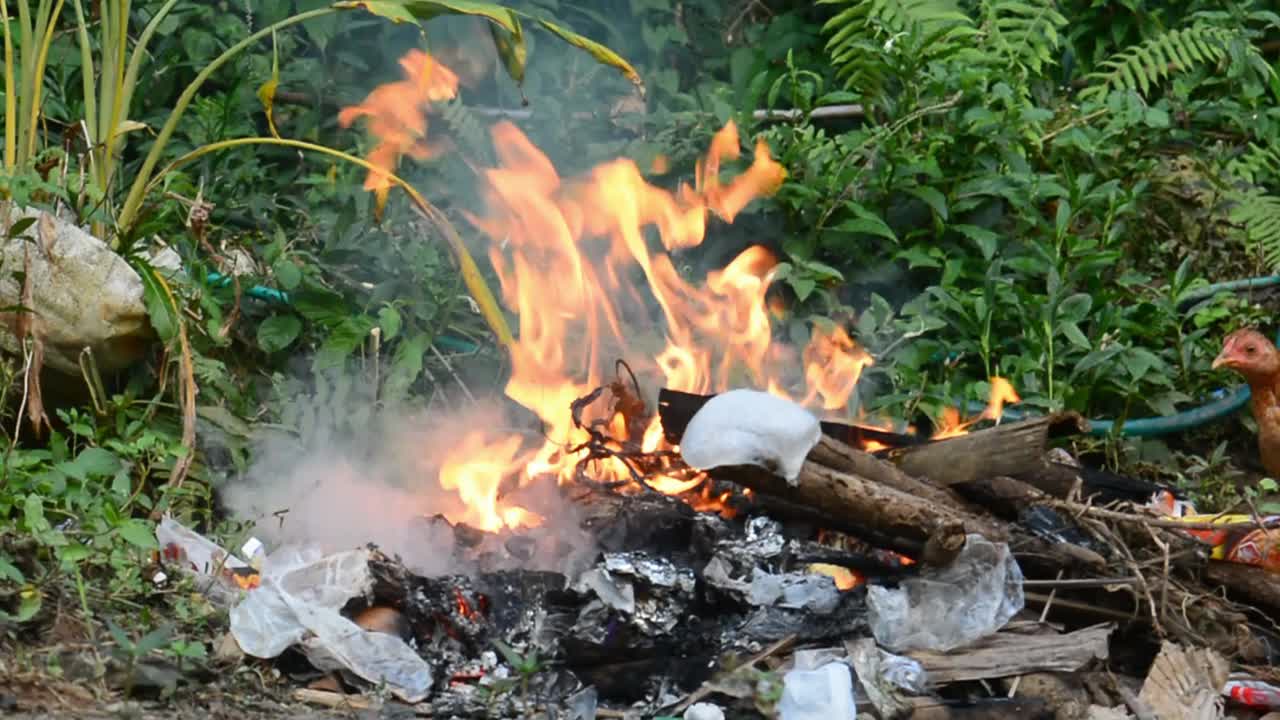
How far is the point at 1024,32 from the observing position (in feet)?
23.7

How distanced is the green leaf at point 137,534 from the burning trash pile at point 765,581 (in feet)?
1.01

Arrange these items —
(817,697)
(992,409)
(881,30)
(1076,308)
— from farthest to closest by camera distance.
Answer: (881,30) → (1076,308) → (992,409) → (817,697)

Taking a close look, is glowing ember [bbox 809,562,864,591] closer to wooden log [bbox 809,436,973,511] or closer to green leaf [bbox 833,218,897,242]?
wooden log [bbox 809,436,973,511]

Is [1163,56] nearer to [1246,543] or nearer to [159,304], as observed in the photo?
[1246,543]

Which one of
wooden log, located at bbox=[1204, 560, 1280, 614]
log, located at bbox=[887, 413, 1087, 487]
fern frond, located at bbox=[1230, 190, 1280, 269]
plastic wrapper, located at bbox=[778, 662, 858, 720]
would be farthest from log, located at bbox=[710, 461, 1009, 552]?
fern frond, located at bbox=[1230, 190, 1280, 269]

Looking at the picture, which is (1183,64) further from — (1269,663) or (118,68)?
(118,68)

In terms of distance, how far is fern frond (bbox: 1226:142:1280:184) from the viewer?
715 centimetres

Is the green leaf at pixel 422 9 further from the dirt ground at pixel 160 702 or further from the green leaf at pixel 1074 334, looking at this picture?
the green leaf at pixel 1074 334

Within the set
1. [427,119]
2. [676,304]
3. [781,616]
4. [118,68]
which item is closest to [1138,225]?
[676,304]

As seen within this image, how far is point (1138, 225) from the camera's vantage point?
280 inches

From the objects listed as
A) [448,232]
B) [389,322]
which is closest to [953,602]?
[448,232]

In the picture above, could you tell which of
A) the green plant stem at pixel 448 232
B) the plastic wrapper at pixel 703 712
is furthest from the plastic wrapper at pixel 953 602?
the green plant stem at pixel 448 232

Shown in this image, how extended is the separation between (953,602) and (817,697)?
56 centimetres

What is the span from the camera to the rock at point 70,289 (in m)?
4.58
